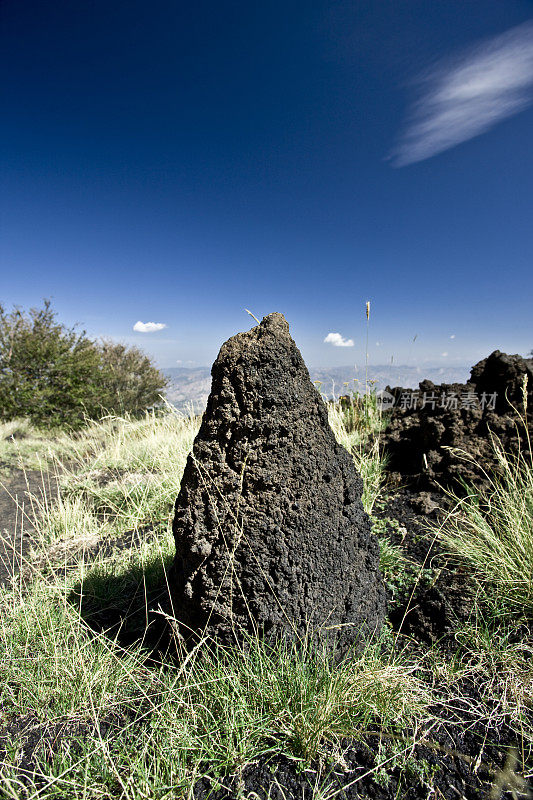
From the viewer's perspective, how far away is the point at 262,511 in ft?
6.20

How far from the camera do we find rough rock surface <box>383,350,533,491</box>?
3.92 m

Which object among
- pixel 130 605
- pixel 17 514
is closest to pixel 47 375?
pixel 17 514

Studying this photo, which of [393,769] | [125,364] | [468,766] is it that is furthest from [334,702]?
[125,364]

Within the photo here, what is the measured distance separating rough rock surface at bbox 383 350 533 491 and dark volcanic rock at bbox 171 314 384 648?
1939 mm

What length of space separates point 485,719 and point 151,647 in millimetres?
1755

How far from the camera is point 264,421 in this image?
191cm

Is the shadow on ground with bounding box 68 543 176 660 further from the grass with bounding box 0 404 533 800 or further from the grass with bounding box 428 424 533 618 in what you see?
the grass with bounding box 428 424 533 618

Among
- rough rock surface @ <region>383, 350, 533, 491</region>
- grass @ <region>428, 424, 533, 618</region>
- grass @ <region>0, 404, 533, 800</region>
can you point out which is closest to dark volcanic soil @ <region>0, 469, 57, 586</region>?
grass @ <region>0, 404, 533, 800</region>

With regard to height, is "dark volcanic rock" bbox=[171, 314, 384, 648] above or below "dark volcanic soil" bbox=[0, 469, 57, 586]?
above

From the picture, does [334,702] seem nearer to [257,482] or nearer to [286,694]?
[286,694]

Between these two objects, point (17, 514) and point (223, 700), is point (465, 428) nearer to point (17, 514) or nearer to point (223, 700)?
point (223, 700)

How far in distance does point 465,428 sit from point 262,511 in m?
3.26

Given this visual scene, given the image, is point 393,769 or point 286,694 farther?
point 286,694

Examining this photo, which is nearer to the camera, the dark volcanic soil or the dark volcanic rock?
the dark volcanic rock
